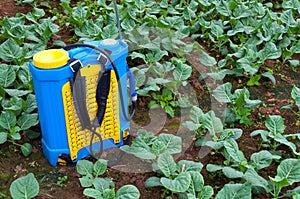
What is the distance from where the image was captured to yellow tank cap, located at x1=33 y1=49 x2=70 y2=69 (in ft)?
8.75

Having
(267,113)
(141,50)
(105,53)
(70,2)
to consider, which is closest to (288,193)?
(267,113)

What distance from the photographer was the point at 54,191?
285 cm

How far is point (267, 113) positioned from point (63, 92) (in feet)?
5.17

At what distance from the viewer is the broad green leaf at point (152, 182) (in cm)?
280

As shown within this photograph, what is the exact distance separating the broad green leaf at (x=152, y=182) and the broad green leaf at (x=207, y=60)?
4.34 feet

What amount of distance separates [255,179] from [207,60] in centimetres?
139

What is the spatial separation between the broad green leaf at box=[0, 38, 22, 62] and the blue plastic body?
3.22 feet

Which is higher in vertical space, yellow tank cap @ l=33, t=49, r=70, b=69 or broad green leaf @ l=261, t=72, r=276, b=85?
yellow tank cap @ l=33, t=49, r=70, b=69

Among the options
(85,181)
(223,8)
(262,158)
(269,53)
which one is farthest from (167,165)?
(223,8)

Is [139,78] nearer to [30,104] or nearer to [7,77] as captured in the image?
[30,104]

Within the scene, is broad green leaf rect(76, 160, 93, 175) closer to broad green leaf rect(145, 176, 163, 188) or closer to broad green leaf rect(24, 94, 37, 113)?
broad green leaf rect(145, 176, 163, 188)

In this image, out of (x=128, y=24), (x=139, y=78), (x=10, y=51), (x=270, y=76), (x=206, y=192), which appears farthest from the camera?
(x=128, y=24)

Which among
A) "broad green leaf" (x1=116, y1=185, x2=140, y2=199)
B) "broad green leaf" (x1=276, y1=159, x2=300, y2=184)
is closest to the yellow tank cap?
"broad green leaf" (x1=116, y1=185, x2=140, y2=199)

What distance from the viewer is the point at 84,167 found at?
287 centimetres
